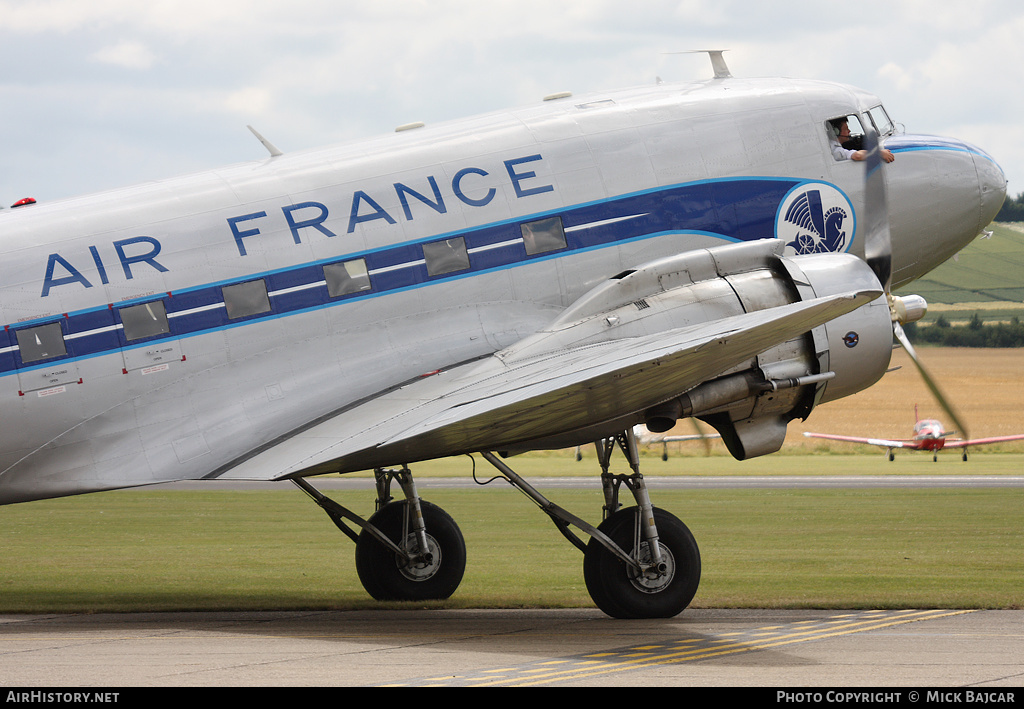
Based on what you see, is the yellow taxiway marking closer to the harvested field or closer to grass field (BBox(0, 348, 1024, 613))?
grass field (BBox(0, 348, 1024, 613))

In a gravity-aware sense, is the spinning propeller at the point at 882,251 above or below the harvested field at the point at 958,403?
above

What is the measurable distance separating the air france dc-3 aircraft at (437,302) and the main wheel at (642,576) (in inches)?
1.2

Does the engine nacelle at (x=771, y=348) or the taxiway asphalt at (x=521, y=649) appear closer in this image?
the taxiway asphalt at (x=521, y=649)

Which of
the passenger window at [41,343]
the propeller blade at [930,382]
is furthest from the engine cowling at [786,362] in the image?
the passenger window at [41,343]

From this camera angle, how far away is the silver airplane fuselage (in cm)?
1447

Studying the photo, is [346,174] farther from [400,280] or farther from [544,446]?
[544,446]

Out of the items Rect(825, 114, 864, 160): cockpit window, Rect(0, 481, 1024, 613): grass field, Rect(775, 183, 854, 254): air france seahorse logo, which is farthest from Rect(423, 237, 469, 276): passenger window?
Rect(825, 114, 864, 160): cockpit window

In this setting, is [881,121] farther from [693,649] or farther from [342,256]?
[693,649]

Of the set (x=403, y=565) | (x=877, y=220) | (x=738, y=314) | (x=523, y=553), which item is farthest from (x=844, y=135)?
(x=523, y=553)

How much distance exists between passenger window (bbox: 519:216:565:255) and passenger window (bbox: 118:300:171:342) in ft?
15.2

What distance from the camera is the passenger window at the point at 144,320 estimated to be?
14.5 meters

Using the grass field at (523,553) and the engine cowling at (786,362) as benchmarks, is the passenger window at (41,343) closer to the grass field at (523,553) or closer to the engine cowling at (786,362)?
the grass field at (523,553)

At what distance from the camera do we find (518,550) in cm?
2722
